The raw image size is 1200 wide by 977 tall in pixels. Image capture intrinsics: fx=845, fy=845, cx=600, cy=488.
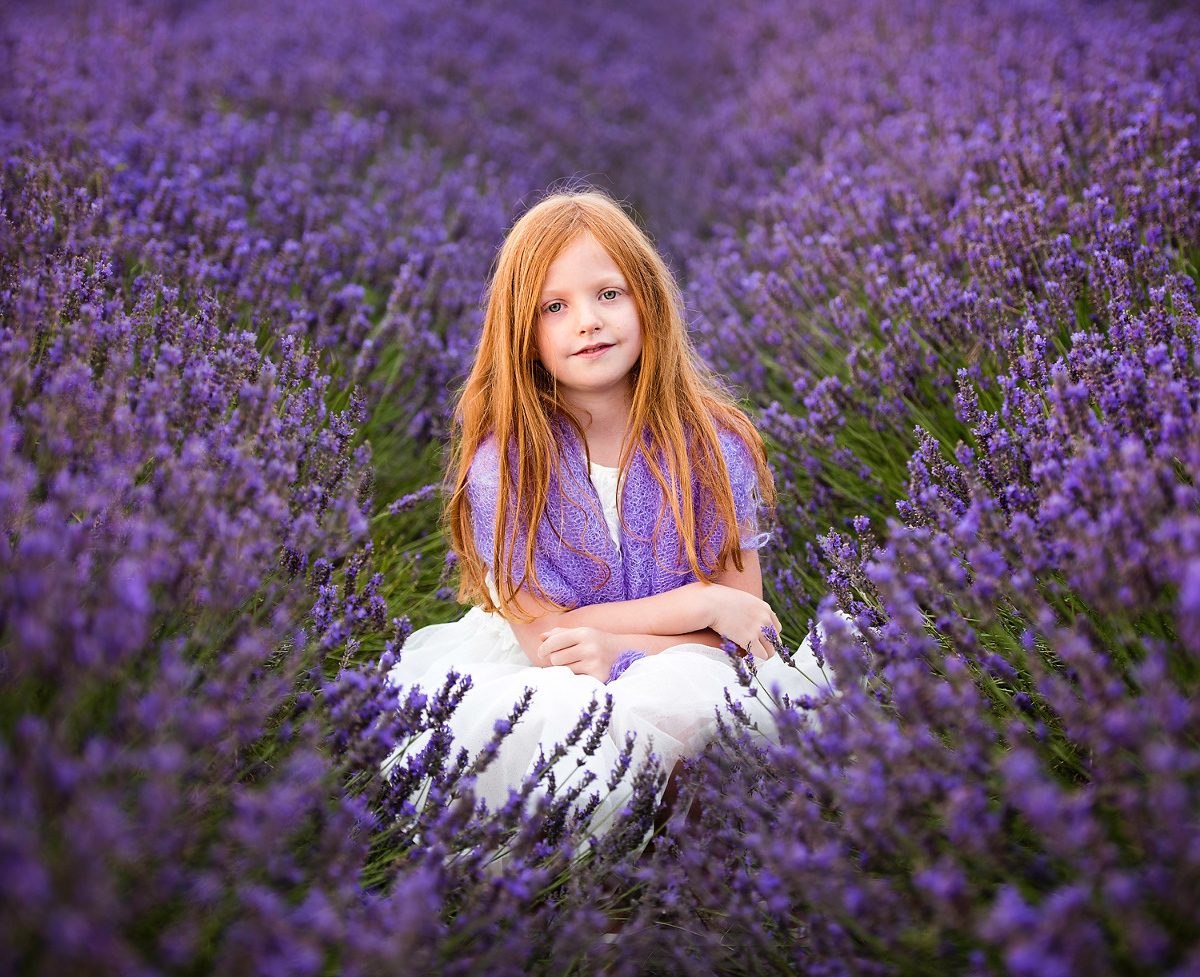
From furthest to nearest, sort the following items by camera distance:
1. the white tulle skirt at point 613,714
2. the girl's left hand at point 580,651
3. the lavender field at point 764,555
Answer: the girl's left hand at point 580,651 < the white tulle skirt at point 613,714 < the lavender field at point 764,555

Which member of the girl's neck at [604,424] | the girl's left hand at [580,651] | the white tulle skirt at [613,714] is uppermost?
the girl's neck at [604,424]

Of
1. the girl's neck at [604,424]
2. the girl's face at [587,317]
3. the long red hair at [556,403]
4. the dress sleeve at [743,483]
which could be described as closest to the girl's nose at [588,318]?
the girl's face at [587,317]

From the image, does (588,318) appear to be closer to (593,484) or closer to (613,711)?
(593,484)

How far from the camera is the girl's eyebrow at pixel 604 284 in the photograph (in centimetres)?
177

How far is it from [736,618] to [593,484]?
1.43ft

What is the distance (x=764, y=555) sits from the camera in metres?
2.23

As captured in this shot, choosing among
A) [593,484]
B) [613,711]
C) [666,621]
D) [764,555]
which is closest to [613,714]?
[613,711]

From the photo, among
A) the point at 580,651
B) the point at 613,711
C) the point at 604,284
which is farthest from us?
the point at 604,284

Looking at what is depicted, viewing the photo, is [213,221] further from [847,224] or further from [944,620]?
[944,620]

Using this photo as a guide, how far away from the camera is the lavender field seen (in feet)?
2.64

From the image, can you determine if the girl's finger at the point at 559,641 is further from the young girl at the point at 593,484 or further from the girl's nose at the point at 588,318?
the girl's nose at the point at 588,318

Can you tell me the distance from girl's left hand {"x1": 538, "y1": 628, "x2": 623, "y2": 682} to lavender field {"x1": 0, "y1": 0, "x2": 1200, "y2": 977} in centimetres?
20

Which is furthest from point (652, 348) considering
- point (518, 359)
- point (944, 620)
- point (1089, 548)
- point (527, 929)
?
point (527, 929)

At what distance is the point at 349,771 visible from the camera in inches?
53.2
